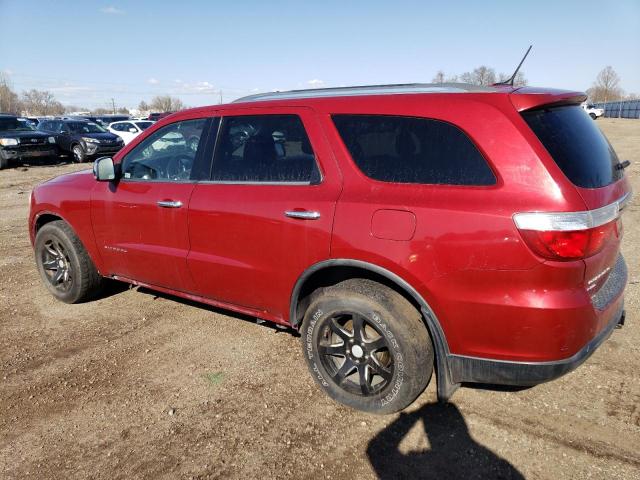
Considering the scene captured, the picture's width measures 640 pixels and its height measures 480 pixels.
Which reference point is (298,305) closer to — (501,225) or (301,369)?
(301,369)

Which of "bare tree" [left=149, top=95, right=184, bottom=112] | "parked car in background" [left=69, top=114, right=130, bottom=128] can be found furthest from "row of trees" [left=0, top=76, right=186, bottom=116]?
"parked car in background" [left=69, top=114, right=130, bottom=128]

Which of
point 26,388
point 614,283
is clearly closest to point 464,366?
point 614,283

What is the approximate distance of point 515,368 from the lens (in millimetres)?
2473

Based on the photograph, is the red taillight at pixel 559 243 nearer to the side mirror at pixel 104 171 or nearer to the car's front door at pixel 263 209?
the car's front door at pixel 263 209

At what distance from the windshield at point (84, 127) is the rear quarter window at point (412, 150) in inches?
767

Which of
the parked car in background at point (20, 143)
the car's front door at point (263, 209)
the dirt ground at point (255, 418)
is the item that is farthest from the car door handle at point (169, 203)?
the parked car in background at point (20, 143)

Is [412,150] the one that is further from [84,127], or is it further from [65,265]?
[84,127]

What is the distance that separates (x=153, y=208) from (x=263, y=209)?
3.66 feet

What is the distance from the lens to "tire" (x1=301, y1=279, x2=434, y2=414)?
8.89 feet

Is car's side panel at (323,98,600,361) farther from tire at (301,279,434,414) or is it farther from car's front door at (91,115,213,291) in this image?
car's front door at (91,115,213,291)

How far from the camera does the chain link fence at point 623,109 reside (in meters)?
57.9

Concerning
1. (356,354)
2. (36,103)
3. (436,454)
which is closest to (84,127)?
(356,354)

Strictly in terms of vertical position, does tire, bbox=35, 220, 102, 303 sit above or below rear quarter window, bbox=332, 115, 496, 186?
below

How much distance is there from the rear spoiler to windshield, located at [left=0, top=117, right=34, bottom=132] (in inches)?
756
